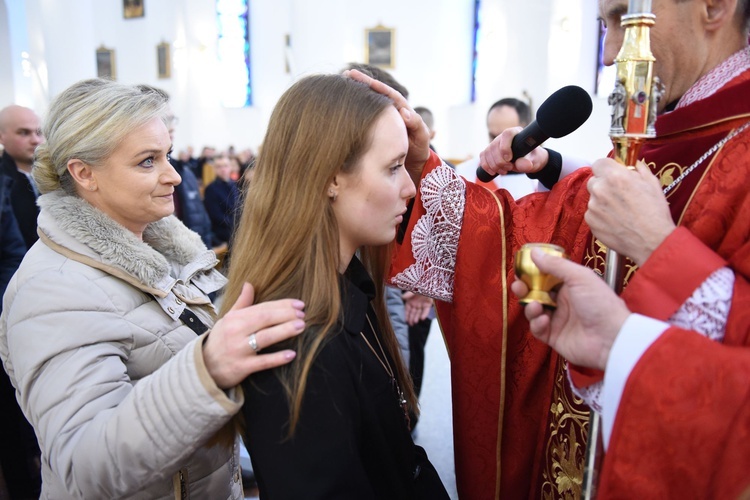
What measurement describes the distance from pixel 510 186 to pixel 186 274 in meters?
2.62

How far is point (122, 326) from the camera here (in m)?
1.44

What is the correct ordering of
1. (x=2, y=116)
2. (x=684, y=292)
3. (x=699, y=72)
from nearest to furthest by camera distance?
(x=684, y=292)
(x=699, y=72)
(x=2, y=116)

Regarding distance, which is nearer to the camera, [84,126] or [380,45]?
[84,126]

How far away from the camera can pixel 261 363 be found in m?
1.12

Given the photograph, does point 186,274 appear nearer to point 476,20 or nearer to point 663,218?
point 663,218

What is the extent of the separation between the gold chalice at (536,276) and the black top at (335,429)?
0.40m

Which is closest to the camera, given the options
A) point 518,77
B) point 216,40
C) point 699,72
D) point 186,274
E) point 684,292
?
point 684,292

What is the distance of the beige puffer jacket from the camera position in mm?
1175

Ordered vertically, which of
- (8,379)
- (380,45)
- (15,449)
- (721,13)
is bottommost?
(15,449)

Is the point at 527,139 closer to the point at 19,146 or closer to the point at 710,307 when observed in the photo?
the point at 710,307

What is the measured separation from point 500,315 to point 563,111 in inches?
22.2

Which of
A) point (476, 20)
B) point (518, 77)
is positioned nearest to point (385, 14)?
point (476, 20)

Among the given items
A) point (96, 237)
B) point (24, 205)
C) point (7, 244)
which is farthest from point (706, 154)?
point (24, 205)

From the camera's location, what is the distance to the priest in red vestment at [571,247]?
1045 millimetres
